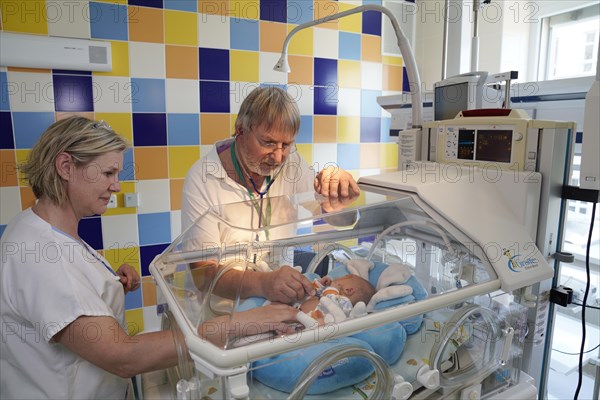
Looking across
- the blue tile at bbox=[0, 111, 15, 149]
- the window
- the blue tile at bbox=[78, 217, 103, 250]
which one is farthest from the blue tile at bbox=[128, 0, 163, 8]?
the window

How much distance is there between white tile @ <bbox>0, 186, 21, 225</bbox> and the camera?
89.2 inches

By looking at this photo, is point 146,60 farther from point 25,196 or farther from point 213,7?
point 25,196

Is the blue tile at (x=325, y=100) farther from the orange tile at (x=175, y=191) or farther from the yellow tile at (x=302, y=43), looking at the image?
the orange tile at (x=175, y=191)

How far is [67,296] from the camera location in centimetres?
105

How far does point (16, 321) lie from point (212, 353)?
26.2 inches

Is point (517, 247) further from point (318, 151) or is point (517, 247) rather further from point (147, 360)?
point (318, 151)

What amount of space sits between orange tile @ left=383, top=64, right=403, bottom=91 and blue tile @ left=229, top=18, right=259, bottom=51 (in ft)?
3.21

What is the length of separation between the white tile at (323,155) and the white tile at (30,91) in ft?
5.11

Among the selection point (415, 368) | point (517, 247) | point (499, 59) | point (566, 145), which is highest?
point (499, 59)

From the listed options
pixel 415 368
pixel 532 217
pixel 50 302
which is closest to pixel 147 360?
pixel 50 302

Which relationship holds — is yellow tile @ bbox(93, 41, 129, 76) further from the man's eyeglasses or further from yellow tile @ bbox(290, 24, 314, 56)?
the man's eyeglasses

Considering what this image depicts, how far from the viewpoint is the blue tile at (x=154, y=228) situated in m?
2.56

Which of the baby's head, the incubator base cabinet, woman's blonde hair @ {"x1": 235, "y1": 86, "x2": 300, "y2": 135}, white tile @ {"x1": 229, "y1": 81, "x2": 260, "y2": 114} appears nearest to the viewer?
the incubator base cabinet

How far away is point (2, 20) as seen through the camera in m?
2.15
